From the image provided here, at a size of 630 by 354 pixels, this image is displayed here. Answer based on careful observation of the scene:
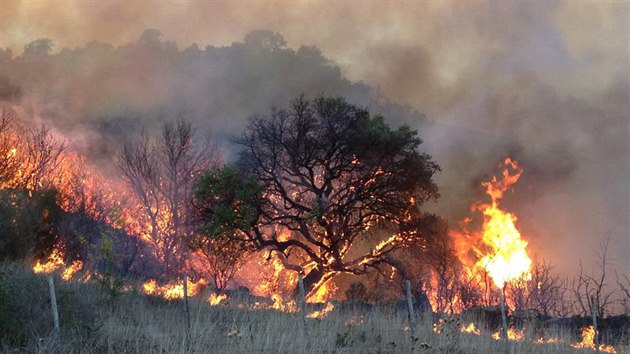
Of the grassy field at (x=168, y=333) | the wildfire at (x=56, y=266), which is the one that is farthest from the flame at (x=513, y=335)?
the wildfire at (x=56, y=266)

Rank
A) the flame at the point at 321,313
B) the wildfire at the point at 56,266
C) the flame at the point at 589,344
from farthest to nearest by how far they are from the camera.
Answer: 1. the wildfire at the point at 56,266
2. the flame at the point at 321,313
3. the flame at the point at 589,344

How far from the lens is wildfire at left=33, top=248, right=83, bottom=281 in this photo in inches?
925

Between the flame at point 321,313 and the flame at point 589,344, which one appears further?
the flame at point 321,313

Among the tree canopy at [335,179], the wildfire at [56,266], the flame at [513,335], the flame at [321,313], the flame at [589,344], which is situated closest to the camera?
the flame at [513,335]

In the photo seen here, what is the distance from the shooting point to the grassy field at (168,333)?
540 inches

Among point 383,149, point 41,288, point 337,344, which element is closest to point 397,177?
point 383,149

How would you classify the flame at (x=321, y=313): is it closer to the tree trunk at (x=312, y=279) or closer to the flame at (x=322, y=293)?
the flame at (x=322, y=293)

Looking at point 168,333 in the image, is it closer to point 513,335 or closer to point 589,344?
point 513,335

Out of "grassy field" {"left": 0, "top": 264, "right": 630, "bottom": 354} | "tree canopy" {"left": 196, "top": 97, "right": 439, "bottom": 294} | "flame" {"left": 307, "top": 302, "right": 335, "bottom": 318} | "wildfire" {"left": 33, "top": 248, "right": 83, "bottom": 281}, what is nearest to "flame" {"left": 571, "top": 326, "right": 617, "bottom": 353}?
"grassy field" {"left": 0, "top": 264, "right": 630, "bottom": 354}

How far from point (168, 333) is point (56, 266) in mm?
13636

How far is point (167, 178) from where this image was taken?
5256cm

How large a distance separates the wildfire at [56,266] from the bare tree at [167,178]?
17.0m

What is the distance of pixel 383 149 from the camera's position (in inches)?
1438

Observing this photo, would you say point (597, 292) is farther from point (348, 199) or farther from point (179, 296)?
point (179, 296)
